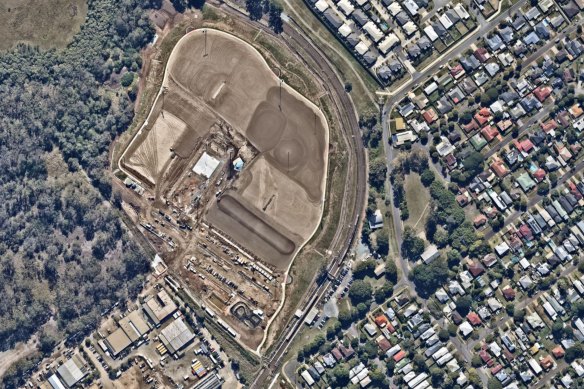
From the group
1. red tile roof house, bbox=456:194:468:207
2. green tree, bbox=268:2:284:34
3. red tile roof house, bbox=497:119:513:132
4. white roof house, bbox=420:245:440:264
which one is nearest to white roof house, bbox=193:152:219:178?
green tree, bbox=268:2:284:34

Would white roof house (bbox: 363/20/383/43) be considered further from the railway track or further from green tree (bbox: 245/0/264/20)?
green tree (bbox: 245/0/264/20)

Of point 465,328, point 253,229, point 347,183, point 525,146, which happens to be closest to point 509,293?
point 465,328

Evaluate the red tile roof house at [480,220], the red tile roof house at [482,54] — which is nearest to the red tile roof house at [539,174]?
the red tile roof house at [480,220]

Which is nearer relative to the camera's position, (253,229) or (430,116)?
(430,116)

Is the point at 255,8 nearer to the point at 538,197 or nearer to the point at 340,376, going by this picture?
the point at 538,197

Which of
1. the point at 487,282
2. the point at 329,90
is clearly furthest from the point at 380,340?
the point at 329,90
